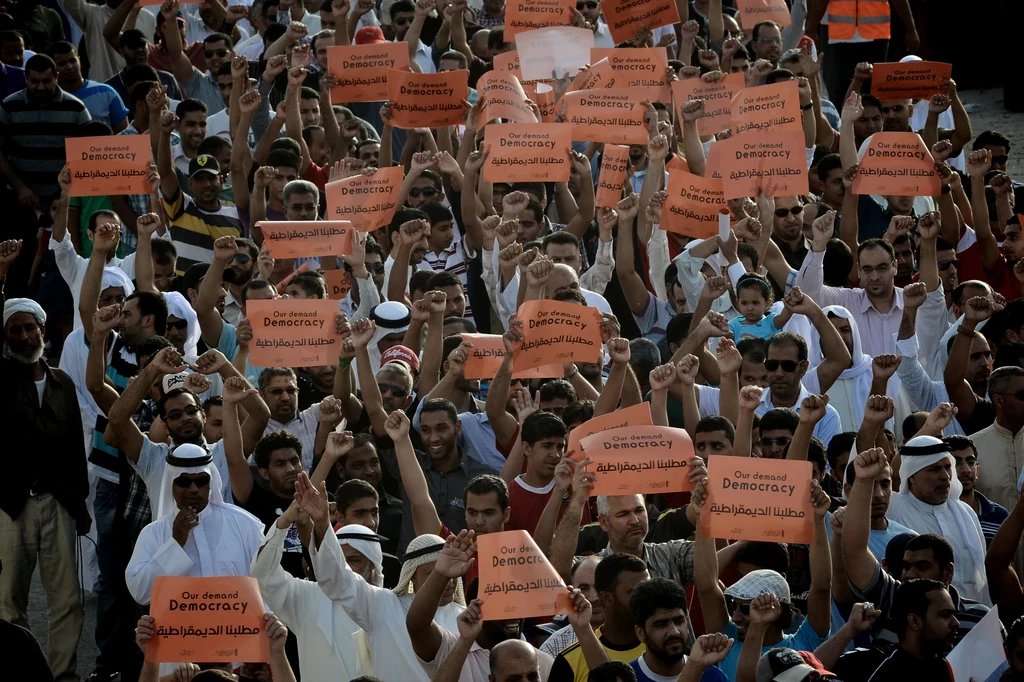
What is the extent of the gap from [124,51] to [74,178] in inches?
148

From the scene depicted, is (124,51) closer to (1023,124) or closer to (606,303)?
(606,303)

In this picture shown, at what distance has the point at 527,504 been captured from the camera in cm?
757

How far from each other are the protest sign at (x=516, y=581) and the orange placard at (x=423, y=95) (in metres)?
5.34

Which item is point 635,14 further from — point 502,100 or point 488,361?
point 488,361

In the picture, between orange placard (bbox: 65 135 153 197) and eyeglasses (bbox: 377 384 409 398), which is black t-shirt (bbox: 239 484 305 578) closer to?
eyeglasses (bbox: 377 384 409 398)

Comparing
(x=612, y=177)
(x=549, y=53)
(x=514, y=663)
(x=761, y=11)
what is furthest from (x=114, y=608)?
(x=761, y=11)

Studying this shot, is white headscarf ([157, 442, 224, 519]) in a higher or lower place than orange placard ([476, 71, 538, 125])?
lower

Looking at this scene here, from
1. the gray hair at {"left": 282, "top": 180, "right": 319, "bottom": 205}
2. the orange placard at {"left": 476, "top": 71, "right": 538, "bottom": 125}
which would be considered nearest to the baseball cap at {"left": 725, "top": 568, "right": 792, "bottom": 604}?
the gray hair at {"left": 282, "top": 180, "right": 319, "bottom": 205}

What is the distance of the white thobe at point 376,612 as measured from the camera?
6.33 m

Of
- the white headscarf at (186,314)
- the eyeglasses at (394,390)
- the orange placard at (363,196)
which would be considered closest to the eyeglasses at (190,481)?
the eyeglasses at (394,390)

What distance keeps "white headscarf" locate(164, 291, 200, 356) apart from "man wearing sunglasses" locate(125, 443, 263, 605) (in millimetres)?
1525

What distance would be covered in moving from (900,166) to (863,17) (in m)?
5.11

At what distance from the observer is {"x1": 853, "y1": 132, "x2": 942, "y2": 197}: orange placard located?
10109 mm

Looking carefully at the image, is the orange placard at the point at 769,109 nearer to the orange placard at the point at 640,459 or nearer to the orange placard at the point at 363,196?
the orange placard at the point at 363,196
